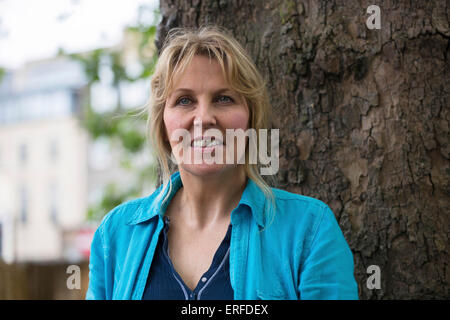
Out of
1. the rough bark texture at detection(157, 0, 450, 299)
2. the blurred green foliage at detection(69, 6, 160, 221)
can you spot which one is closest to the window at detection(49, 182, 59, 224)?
the blurred green foliage at detection(69, 6, 160, 221)

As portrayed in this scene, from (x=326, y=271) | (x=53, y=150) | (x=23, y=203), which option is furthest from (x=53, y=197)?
(x=326, y=271)

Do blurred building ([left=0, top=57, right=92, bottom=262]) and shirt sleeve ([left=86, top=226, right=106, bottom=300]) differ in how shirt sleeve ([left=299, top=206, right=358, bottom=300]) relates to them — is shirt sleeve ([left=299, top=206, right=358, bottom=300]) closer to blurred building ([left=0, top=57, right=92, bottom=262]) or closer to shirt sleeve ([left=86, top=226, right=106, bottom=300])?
shirt sleeve ([left=86, top=226, right=106, bottom=300])

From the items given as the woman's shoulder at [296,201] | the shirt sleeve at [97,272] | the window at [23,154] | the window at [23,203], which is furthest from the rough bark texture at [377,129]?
the window at [23,154]

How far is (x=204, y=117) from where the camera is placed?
211cm

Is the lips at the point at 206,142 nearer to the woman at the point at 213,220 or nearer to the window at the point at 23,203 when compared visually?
the woman at the point at 213,220

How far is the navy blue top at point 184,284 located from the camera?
6.68ft

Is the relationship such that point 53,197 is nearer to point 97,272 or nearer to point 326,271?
point 97,272

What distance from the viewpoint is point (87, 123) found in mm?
10695

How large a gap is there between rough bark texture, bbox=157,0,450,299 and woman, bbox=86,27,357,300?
447 millimetres

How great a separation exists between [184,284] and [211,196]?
0.41 m

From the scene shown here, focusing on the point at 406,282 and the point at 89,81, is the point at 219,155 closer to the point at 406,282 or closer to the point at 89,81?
the point at 406,282

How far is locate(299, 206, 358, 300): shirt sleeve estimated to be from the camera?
76.8 inches

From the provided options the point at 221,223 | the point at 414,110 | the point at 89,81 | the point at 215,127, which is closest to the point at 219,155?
the point at 215,127

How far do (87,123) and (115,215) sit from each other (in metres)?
8.69
